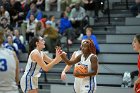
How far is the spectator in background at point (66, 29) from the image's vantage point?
13436mm

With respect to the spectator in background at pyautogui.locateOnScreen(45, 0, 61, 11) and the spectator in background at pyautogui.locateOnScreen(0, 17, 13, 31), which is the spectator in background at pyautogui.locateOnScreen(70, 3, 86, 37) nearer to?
the spectator in background at pyautogui.locateOnScreen(45, 0, 61, 11)

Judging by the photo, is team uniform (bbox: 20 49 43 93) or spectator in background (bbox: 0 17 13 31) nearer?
team uniform (bbox: 20 49 43 93)

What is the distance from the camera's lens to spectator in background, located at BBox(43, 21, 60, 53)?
13.1m

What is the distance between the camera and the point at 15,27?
15203 mm

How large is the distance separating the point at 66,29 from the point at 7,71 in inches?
337

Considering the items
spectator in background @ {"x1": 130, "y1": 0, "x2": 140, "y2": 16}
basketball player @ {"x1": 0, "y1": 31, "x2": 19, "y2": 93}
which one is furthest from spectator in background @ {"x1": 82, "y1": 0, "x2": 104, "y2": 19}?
basketball player @ {"x1": 0, "y1": 31, "x2": 19, "y2": 93}

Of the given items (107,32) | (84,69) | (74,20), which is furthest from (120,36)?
(84,69)

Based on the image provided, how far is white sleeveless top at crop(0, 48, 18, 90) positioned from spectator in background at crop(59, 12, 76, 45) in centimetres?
826

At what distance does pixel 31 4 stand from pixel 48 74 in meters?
3.70

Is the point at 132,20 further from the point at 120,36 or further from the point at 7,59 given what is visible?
the point at 7,59

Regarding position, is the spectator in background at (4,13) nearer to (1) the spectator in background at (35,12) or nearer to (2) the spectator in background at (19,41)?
(1) the spectator in background at (35,12)

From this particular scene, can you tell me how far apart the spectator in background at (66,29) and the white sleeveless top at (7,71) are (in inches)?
325

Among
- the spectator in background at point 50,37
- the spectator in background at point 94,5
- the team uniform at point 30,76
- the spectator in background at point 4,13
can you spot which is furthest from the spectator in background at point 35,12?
the team uniform at point 30,76

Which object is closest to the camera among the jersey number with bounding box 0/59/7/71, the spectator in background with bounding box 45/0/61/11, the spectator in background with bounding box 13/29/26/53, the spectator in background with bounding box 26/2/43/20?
the jersey number with bounding box 0/59/7/71
